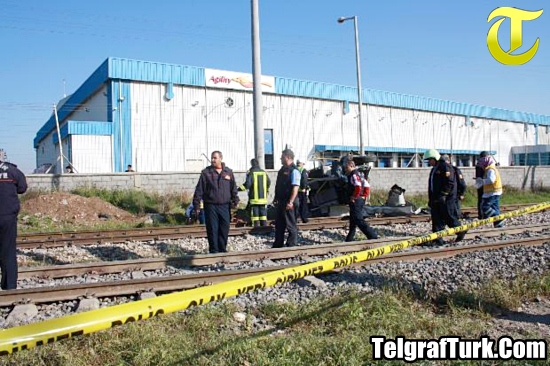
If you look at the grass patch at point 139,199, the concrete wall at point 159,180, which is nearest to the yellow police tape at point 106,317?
the grass patch at point 139,199

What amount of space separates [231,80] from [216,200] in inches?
1017

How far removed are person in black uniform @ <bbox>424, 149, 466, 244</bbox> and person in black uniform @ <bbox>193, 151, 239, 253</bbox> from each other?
3.78 meters

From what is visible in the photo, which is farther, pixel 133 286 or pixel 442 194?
pixel 442 194

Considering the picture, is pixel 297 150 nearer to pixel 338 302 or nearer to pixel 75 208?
pixel 75 208

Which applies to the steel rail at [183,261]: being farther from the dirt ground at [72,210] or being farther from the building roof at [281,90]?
the building roof at [281,90]

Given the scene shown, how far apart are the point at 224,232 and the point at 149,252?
72.7 inches

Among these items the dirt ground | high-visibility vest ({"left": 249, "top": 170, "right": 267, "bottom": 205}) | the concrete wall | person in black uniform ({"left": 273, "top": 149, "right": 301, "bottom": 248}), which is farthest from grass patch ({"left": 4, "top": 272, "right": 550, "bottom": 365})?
the concrete wall

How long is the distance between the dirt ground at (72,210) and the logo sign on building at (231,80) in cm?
1764

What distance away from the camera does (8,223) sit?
19.4ft

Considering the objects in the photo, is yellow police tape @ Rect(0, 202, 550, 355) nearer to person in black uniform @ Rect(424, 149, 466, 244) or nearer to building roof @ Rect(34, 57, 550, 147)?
A: person in black uniform @ Rect(424, 149, 466, 244)

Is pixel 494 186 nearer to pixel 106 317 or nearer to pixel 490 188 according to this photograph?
pixel 490 188

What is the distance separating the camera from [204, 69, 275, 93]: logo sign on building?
31.6m

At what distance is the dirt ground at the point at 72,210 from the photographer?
13875 millimetres

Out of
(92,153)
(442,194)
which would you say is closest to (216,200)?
(442,194)
